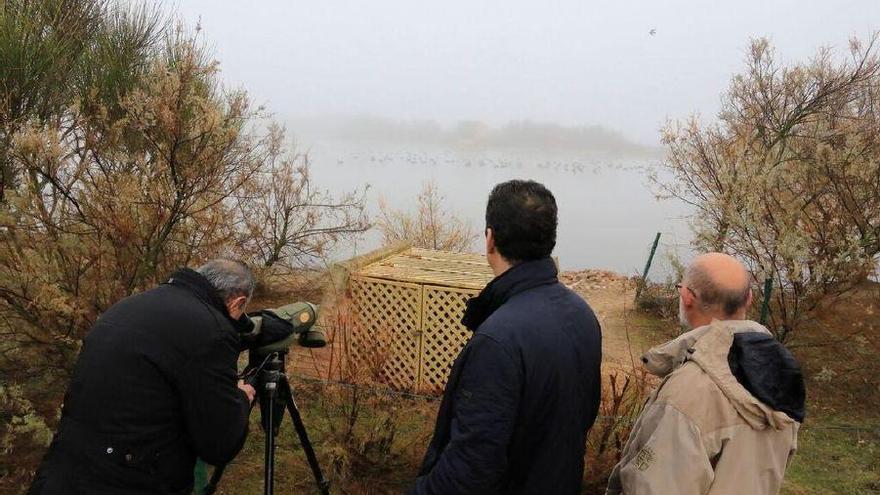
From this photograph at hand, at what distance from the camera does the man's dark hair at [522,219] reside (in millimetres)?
1838

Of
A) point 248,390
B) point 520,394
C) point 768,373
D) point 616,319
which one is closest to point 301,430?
point 248,390

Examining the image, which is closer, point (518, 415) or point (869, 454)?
point (518, 415)

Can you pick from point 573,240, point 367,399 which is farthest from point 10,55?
point 573,240

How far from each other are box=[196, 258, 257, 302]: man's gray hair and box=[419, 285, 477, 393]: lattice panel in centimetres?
402

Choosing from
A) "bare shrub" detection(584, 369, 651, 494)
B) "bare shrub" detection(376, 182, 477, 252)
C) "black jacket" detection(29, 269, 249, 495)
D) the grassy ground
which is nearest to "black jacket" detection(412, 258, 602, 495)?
"black jacket" detection(29, 269, 249, 495)

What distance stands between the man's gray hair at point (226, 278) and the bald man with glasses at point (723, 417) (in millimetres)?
1450

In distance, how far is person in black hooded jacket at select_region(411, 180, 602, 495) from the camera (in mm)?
1709

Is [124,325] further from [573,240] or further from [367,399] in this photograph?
[573,240]

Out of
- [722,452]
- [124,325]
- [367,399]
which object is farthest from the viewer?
[367,399]

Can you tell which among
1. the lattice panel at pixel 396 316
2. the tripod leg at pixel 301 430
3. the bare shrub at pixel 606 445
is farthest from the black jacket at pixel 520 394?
the lattice panel at pixel 396 316

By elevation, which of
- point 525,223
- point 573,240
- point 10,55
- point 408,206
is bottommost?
point 573,240

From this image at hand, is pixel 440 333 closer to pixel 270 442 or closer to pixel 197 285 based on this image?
pixel 270 442

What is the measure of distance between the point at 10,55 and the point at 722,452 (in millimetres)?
6558

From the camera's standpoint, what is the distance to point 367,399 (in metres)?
4.22
